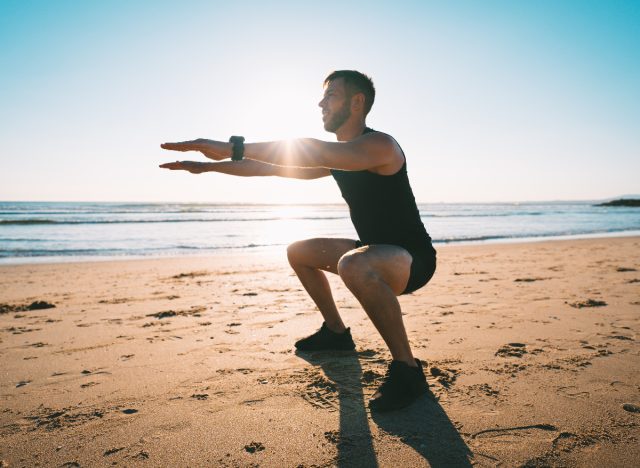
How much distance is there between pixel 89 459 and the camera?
185cm

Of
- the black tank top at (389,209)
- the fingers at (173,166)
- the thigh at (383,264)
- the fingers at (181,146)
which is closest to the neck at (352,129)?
the black tank top at (389,209)

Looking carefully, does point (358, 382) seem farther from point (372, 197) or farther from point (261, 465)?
point (372, 197)

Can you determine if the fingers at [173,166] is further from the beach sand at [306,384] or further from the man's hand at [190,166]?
the beach sand at [306,384]

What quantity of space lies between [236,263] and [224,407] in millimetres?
7790

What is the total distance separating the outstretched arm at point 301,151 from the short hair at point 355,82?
0.68 metres

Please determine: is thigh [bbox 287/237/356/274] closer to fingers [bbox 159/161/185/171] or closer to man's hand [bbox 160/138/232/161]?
fingers [bbox 159/161/185/171]

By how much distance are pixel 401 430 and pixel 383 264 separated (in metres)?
0.92

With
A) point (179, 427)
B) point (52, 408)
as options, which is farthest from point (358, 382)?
point (52, 408)

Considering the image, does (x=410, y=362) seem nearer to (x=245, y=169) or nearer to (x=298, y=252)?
(x=298, y=252)

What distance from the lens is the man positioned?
88.9 inches

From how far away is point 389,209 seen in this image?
277 cm

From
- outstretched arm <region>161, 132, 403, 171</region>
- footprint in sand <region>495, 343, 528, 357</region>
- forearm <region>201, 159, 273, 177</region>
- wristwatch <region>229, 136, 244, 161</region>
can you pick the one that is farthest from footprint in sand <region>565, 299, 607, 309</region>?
wristwatch <region>229, 136, 244, 161</region>

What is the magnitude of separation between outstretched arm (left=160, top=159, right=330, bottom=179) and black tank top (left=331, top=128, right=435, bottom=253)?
64 cm

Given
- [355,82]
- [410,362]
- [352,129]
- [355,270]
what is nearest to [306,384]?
[410,362]
